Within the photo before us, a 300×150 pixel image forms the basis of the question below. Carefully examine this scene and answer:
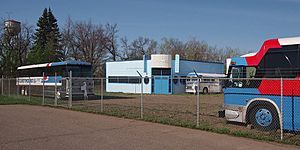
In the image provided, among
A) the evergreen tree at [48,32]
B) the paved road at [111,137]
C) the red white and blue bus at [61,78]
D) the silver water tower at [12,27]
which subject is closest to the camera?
the paved road at [111,137]

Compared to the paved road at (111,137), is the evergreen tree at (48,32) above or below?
above

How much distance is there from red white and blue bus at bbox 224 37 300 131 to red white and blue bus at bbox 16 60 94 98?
1409 centimetres

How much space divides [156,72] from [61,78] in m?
20.0

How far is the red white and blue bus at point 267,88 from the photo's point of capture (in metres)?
10.0

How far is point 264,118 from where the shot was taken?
10.8 m

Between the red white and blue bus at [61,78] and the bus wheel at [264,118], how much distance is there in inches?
585

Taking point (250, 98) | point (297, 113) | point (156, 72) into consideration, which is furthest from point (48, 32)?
point (297, 113)

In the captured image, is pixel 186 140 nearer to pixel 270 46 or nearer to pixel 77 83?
pixel 270 46

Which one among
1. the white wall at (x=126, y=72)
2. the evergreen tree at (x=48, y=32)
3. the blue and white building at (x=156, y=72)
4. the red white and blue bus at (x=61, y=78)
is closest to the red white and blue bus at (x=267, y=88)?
the red white and blue bus at (x=61, y=78)

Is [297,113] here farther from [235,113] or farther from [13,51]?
[13,51]

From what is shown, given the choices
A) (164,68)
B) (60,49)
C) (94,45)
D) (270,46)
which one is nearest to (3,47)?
(60,49)

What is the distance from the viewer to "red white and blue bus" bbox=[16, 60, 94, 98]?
24297mm

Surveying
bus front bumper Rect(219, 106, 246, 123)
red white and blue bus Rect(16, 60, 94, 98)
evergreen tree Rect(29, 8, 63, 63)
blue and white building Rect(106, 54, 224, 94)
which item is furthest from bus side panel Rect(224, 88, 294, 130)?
evergreen tree Rect(29, 8, 63, 63)

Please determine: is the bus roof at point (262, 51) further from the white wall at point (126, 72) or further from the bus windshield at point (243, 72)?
the white wall at point (126, 72)
